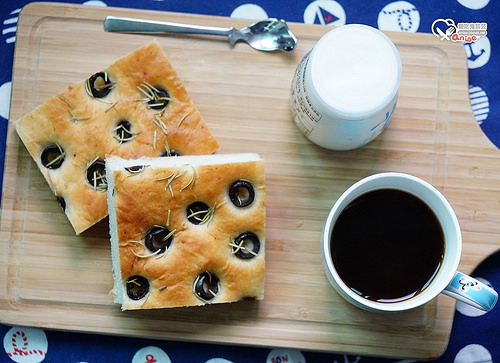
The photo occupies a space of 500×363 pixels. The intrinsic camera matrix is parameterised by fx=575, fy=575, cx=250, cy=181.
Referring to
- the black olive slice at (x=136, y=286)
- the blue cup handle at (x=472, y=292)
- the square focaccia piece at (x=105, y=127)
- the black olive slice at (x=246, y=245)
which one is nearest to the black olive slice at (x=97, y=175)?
the square focaccia piece at (x=105, y=127)

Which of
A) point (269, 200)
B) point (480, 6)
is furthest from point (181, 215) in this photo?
point (480, 6)

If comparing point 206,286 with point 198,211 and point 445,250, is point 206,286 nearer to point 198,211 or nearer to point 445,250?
point 198,211

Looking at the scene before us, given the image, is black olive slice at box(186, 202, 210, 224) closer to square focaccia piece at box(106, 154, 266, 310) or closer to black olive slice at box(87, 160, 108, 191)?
square focaccia piece at box(106, 154, 266, 310)

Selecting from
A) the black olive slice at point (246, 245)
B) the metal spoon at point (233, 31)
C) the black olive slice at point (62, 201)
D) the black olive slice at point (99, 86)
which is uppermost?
the metal spoon at point (233, 31)

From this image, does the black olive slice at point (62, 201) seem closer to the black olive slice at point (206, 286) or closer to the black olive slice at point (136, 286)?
the black olive slice at point (136, 286)

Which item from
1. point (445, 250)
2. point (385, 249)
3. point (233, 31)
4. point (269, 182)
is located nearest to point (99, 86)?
point (233, 31)

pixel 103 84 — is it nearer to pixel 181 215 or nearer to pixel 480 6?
pixel 181 215
